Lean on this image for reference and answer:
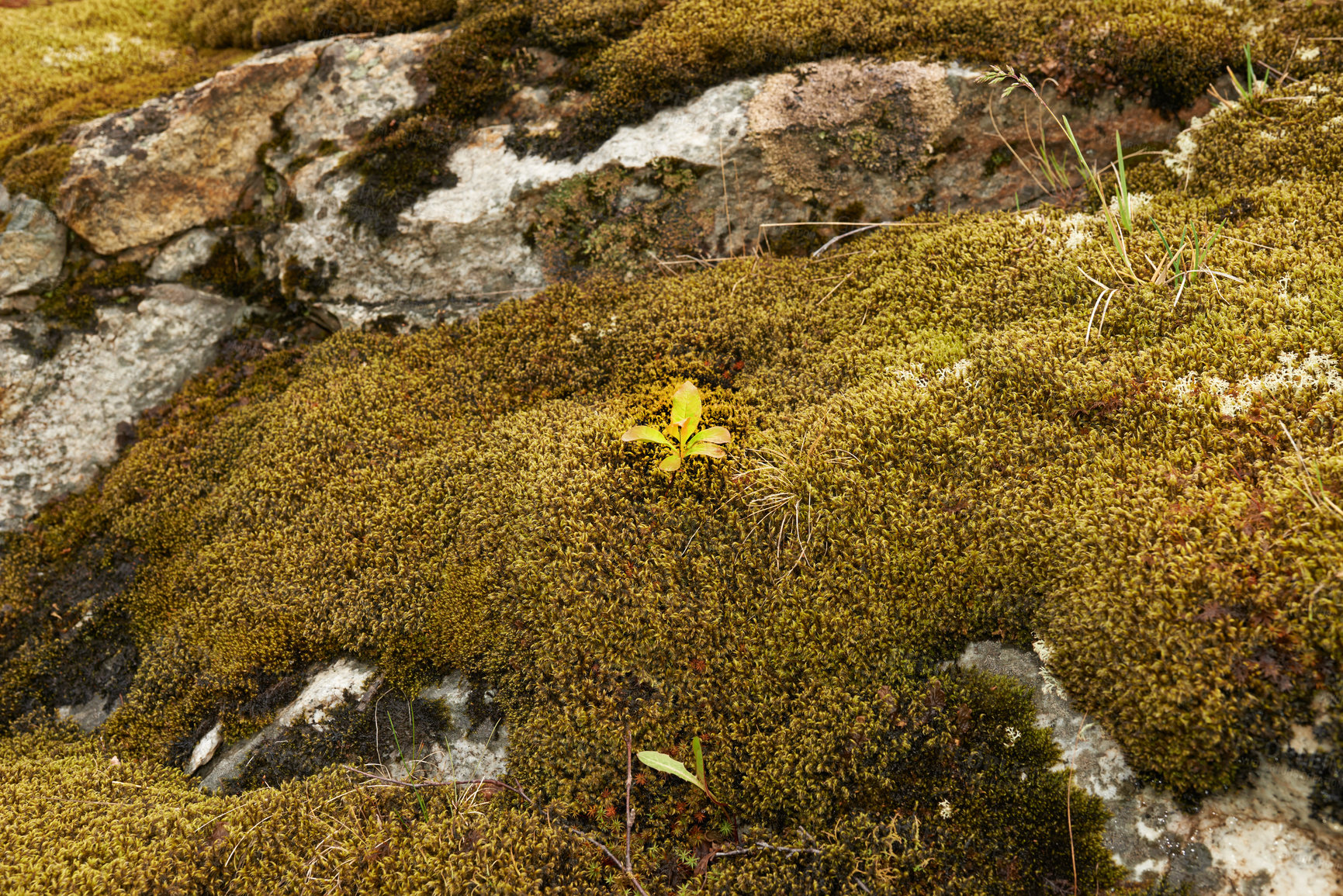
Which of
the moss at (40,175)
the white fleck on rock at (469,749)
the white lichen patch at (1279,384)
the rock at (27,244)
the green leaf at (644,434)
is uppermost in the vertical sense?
the moss at (40,175)

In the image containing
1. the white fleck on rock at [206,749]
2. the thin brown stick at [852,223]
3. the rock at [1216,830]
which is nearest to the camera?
the rock at [1216,830]

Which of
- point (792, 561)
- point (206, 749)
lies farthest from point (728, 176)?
point (206, 749)

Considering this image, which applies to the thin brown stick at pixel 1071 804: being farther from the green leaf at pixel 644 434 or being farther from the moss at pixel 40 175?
the moss at pixel 40 175

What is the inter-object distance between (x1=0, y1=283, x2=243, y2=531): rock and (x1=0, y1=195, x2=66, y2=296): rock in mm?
315

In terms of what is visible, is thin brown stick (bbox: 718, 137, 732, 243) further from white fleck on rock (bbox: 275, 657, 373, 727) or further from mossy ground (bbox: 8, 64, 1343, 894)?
white fleck on rock (bbox: 275, 657, 373, 727)

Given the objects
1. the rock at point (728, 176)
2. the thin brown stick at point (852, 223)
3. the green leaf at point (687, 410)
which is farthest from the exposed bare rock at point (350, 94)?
the green leaf at point (687, 410)

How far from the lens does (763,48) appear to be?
5.03 m

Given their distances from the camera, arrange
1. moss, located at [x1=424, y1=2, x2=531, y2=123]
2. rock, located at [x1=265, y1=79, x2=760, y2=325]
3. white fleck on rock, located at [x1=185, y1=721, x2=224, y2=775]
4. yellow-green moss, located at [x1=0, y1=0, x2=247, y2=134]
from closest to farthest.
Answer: white fleck on rock, located at [x1=185, y1=721, x2=224, y2=775]
rock, located at [x1=265, y1=79, x2=760, y2=325]
moss, located at [x1=424, y1=2, x2=531, y2=123]
yellow-green moss, located at [x1=0, y1=0, x2=247, y2=134]

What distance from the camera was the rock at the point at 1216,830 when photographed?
7.57 ft

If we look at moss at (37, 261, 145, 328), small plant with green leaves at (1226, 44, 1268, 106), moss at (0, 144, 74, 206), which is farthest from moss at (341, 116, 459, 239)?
small plant with green leaves at (1226, 44, 1268, 106)

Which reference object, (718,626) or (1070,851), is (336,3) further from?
(1070,851)

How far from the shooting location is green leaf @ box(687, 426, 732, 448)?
3.68 metres

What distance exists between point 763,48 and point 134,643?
5994 mm

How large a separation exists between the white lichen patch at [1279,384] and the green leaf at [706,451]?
2211 millimetres
